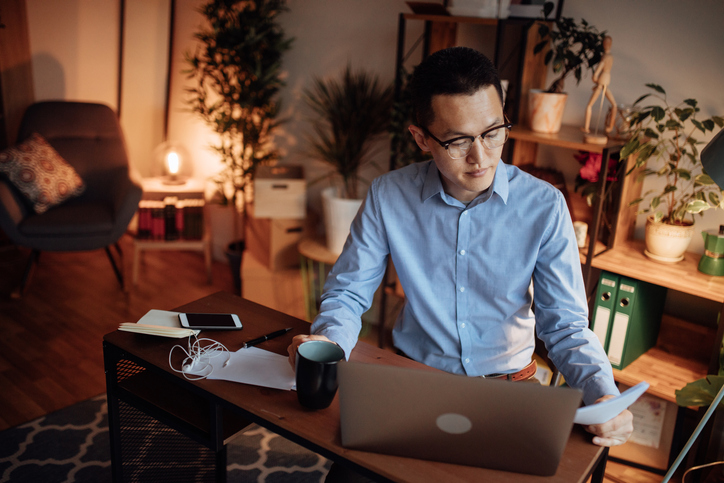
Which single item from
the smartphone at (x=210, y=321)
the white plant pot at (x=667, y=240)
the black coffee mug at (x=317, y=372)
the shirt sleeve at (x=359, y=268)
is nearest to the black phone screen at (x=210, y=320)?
the smartphone at (x=210, y=321)

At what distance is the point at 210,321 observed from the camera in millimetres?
1478

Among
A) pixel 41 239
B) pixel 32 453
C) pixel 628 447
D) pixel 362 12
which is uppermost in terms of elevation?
pixel 362 12

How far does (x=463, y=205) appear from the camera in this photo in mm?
1490

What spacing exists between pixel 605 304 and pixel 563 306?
923 millimetres

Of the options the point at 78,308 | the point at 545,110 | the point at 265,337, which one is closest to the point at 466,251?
the point at 265,337

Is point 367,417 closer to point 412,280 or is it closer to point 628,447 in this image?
point 412,280

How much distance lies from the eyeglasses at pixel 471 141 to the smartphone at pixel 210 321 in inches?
26.4

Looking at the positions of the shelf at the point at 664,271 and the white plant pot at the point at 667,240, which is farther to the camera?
the white plant pot at the point at 667,240

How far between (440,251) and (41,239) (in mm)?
2679

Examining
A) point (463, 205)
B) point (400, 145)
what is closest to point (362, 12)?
point (400, 145)

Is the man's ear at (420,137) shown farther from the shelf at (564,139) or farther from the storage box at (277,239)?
the storage box at (277,239)

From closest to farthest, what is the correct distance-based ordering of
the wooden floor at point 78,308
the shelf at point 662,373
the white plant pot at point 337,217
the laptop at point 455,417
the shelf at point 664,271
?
the laptop at point 455,417 < the shelf at point 664,271 < the shelf at point 662,373 < the wooden floor at point 78,308 < the white plant pot at point 337,217

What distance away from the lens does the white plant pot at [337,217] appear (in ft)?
9.52

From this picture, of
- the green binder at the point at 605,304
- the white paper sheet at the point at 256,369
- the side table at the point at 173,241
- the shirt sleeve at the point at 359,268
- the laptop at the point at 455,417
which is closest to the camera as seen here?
the laptop at the point at 455,417
